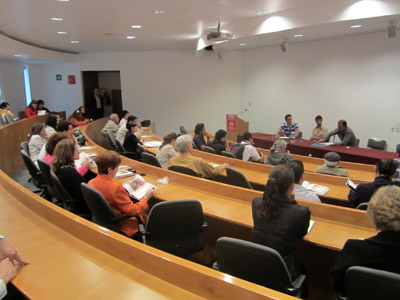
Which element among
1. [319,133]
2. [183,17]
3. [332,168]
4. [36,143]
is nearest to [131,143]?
[36,143]

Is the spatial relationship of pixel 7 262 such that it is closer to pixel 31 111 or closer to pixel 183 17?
pixel 183 17

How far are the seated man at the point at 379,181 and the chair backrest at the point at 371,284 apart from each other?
56.2 inches

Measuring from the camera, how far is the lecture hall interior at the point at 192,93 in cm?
161

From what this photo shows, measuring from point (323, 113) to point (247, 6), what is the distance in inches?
171

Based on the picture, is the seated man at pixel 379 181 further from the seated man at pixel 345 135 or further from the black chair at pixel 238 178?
the seated man at pixel 345 135

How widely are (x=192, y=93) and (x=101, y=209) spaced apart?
874 cm

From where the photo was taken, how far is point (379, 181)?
2723 millimetres

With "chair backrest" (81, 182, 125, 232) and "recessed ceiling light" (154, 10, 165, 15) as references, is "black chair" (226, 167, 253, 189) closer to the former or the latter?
"chair backrest" (81, 182, 125, 232)

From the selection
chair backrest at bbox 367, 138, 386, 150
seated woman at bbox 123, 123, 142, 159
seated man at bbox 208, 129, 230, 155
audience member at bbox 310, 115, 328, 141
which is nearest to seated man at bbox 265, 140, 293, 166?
seated man at bbox 208, 129, 230, 155

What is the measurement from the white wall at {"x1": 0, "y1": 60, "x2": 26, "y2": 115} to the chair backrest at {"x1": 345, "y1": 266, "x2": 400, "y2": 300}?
12.1 m

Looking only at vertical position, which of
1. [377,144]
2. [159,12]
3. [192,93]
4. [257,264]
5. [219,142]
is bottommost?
[377,144]

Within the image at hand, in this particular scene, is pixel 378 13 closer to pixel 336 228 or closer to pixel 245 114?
pixel 336 228

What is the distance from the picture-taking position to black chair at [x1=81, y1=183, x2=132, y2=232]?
2.43 metres

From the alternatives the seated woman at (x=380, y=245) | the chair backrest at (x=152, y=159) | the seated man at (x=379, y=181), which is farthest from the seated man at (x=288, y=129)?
the seated woman at (x=380, y=245)
